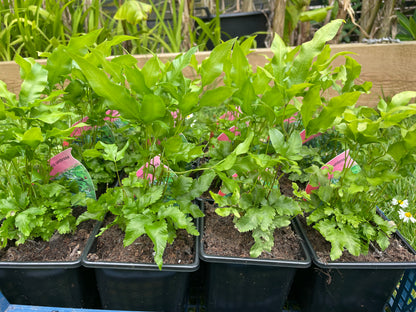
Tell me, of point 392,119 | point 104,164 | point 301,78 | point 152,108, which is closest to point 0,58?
point 104,164

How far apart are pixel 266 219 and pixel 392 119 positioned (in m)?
0.30

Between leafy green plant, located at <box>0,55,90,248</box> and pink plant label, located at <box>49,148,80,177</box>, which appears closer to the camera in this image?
leafy green plant, located at <box>0,55,90,248</box>

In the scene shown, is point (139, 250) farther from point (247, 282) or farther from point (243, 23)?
point (243, 23)

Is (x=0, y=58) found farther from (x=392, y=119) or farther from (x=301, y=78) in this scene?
(x=392, y=119)

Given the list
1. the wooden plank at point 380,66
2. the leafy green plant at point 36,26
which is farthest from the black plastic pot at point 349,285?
the leafy green plant at point 36,26

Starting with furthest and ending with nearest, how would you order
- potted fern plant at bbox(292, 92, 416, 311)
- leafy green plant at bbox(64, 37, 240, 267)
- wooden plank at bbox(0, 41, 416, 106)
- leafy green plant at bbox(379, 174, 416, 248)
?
wooden plank at bbox(0, 41, 416, 106)
leafy green plant at bbox(379, 174, 416, 248)
potted fern plant at bbox(292, 92, 416, 311)
leafy green plant at bbox(64, 37, 240, 267)

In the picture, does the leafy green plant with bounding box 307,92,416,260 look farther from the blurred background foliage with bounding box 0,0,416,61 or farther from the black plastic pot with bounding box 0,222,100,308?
the blurred background foliage with bounding box 0,0,416,61

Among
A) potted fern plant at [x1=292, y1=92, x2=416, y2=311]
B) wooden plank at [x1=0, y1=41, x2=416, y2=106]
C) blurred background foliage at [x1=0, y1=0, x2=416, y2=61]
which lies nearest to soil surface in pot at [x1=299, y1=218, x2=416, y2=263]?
potted fern plant at [x1=292, y1=92, x2=416, y2=311]

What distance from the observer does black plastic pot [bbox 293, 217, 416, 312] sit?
0.63 m

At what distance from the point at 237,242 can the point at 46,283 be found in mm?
425

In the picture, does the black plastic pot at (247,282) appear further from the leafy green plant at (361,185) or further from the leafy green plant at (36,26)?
the leafy green plant at (36,26)

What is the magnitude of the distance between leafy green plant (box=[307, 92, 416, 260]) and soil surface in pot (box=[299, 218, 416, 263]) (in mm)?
21

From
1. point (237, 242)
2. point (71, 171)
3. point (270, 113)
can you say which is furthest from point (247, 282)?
point (71, 171)

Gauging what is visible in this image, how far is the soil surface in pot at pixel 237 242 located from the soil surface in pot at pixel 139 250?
0.14 ft
